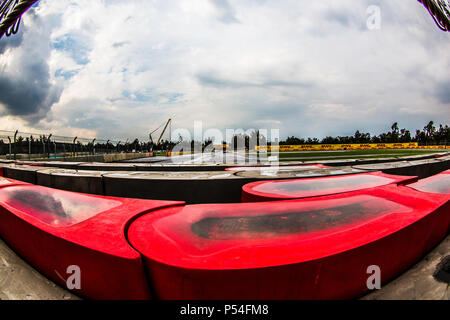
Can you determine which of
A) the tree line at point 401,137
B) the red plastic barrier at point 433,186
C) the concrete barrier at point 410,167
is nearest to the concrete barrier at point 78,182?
the red plastic barrier at point 433,186

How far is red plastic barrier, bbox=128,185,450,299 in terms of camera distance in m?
1.07

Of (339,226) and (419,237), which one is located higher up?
(339,226)

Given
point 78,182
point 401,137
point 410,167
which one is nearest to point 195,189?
point 78,182

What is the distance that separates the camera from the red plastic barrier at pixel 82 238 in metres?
1.20

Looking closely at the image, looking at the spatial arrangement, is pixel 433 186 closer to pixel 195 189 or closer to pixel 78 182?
pixel 195 189

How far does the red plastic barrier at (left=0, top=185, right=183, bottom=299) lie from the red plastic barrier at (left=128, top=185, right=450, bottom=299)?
116 millimetres

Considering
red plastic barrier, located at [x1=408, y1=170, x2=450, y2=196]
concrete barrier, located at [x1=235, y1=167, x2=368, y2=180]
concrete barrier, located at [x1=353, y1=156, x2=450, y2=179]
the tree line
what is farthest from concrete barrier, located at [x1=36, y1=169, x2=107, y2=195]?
the tree line

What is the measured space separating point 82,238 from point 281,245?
142cm

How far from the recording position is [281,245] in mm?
1299

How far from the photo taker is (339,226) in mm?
1605

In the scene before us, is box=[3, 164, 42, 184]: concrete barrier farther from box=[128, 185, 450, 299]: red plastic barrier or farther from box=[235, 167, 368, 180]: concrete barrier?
box=[128, 185, 450, 299]: red plastic barrier
